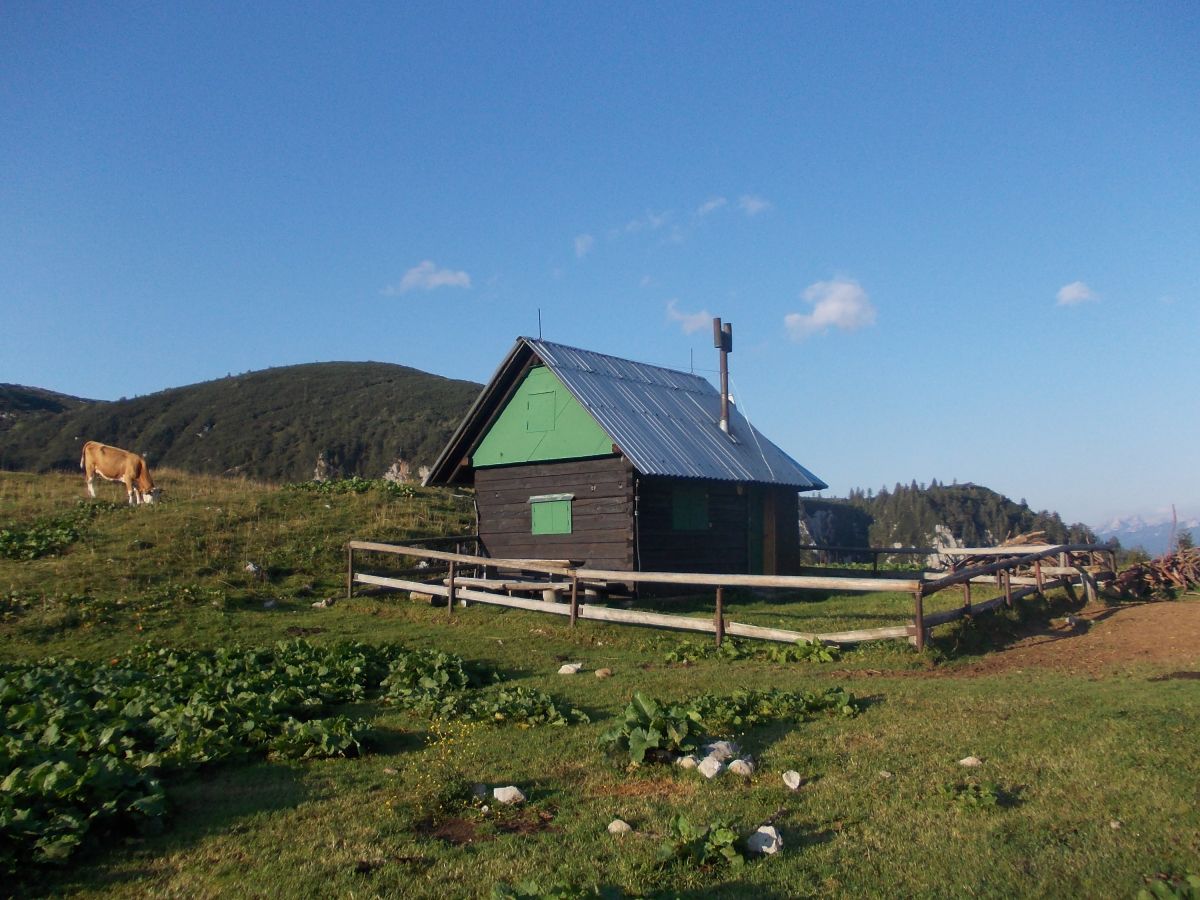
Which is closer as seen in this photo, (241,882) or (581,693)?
(241,882)

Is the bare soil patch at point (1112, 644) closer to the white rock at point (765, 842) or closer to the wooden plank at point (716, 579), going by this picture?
the wooden plank at point (716, 579)

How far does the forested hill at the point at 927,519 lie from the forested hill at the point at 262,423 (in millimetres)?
33776

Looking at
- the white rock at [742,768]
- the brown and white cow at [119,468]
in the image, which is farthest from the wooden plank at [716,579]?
the brown and white cow at [119,468]

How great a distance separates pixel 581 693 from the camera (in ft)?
37.1

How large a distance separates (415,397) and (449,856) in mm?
84378

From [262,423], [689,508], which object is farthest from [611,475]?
[262,423]

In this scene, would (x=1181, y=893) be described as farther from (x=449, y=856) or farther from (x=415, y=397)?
(x=415, y=397)

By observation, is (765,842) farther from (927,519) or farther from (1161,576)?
(927,519)

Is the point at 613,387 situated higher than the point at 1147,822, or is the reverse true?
the point at 613,387

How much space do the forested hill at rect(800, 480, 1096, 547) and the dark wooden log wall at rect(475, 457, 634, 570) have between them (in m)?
25.6

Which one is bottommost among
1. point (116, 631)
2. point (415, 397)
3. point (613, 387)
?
point (116, 631)

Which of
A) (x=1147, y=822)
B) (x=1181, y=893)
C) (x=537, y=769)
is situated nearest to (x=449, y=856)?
(x=537, y=769)

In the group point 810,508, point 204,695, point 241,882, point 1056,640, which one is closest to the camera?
point 241,882

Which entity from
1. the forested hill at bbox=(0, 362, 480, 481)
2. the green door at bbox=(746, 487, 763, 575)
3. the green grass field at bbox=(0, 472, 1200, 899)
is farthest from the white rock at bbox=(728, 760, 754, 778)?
the forested hill at bbox=(0, 362, 480, 481)
